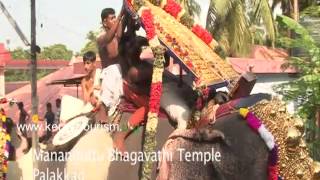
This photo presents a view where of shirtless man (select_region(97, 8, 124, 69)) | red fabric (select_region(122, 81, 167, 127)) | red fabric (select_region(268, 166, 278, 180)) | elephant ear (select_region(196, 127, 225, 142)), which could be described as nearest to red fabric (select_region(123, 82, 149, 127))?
red fabric (select_region(122, 81, 167, 127))

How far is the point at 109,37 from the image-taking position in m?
3.21

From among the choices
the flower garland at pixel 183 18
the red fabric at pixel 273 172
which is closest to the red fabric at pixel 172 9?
the flower garland at pixel 183 18

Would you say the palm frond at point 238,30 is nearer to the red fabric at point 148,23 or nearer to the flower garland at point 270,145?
the red fabric at point 148,23

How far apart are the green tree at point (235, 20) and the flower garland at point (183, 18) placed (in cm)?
714

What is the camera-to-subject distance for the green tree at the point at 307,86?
4.12 metres

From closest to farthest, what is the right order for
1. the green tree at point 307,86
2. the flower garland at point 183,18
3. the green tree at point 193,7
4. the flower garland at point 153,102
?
the flower garland at point 153,102, the flower garland at point 183,18, the green tree at point 307,86, the green tree at point 193,7

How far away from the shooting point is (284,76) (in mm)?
9727

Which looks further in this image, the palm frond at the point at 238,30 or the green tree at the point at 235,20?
the palm frond at the point at 238,30

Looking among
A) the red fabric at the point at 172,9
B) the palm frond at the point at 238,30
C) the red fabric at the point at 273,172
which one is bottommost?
the red fabric at the point at 273,172

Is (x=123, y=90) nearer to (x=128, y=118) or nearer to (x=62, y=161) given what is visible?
(x=128, y=118)

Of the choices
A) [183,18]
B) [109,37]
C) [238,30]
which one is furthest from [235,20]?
[109,37]

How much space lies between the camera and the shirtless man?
3215mm

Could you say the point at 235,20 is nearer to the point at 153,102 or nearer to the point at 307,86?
the point at 307,86

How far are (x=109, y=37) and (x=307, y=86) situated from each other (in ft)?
5.39
